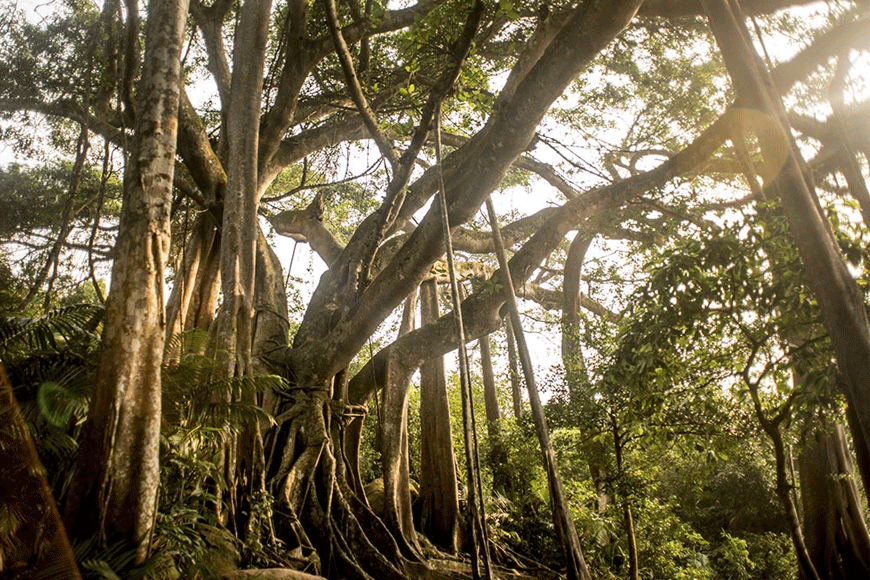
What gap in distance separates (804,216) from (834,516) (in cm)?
410

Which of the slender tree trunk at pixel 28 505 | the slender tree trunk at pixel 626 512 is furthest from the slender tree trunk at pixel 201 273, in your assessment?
the slender tree trunk at pixel 626 512

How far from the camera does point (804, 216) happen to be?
104 inches

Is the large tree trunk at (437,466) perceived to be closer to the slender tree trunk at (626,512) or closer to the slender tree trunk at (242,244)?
the slender tree trunk at (626,512)

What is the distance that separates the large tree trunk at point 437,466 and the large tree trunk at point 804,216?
3905 mm

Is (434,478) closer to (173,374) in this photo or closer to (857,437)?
(173,374)

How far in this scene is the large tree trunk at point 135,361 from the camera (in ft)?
7.30

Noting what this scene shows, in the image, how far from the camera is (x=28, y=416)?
2.66 m

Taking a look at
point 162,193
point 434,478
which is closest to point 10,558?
point 162,193

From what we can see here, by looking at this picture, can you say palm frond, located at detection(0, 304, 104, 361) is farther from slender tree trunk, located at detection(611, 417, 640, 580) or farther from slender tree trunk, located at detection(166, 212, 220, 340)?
slender tree trunk, located at detection(611, 417, 640, 580)

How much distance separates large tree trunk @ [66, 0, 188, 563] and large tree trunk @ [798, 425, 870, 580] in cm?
558

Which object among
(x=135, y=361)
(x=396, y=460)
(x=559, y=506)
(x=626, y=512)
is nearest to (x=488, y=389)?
(x=396, y=460)

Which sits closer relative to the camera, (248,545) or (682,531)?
(248,545)

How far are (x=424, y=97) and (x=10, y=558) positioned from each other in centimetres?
509

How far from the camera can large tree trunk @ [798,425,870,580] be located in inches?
193
